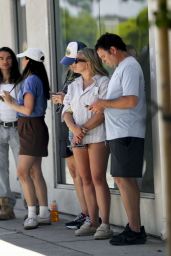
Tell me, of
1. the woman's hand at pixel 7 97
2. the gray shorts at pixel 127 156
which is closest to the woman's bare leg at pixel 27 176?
the woman's hand at pixel 7 97

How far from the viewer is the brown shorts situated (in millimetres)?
7180

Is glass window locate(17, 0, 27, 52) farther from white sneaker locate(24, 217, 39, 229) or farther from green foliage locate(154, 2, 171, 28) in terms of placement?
green foliage locate(154, 2, 171, 28)

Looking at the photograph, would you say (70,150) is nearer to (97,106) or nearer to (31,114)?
(31,114)

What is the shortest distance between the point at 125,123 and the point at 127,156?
0.28 meters

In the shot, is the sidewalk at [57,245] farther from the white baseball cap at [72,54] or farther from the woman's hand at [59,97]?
the white baseball cap at [72,54]

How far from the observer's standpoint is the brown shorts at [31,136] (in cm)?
718

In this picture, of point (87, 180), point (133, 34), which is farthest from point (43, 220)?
point (133, 34)

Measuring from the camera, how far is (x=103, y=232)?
6.42 metres

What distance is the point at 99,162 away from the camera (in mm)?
6379

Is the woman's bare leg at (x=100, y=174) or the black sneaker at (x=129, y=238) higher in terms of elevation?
the woman's bare leg at (x=100, y=174)

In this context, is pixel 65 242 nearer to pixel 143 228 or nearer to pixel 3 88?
pixel 143 228

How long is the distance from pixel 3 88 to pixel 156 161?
2.14 meters

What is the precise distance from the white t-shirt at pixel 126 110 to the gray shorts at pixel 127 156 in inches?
2.0

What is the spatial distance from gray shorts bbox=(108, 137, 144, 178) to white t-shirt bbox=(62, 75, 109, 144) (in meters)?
0.44
